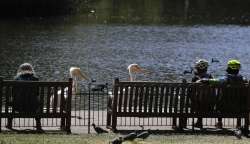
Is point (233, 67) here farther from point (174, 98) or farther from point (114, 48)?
point (114, 48)

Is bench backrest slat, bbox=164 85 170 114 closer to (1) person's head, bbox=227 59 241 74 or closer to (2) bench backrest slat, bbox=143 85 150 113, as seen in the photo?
(2) bench backrest slat, bbox=143 85 150 113

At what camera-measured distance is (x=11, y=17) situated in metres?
78.7

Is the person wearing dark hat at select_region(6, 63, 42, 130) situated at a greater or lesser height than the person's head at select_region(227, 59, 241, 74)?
lesser

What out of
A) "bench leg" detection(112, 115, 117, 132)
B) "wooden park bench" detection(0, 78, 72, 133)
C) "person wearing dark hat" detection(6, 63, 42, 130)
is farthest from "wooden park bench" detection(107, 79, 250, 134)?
"person wearing dark hat" detection(6, 63, 42, 130)

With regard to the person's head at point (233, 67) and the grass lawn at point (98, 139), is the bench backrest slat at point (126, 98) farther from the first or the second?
the person's head at point (233, 67)

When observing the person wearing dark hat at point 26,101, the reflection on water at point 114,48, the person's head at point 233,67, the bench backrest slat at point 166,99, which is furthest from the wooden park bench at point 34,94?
the reflection on water at point 114,48

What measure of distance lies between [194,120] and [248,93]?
1.84 metres

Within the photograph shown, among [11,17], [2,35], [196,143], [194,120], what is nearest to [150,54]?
[2,35]

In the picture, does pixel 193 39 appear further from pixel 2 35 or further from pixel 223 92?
pixel 223 92

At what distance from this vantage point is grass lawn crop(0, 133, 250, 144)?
1176 centimetres

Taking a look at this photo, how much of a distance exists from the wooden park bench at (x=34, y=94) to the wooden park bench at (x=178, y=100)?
111cm

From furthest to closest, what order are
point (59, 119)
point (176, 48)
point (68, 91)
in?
point (176, 48) < point (59, 119) < point (68, 91)

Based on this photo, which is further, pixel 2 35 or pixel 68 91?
pixel 2 35

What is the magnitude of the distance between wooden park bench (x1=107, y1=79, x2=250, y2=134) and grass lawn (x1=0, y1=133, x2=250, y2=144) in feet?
2.71
